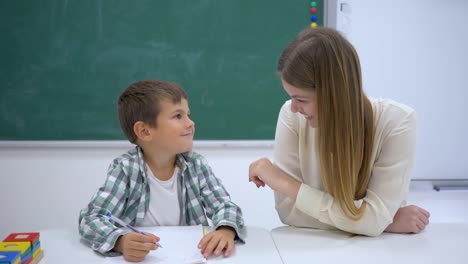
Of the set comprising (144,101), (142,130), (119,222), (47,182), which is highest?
(144,101)

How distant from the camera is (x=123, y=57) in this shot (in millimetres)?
2816

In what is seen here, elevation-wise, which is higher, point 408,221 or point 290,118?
point 290,118

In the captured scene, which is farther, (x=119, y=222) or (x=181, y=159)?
(x=181, y=159)

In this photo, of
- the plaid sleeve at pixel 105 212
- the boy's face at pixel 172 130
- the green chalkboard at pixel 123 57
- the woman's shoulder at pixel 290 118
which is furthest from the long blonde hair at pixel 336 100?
the green chalkboard at pixel 123 57

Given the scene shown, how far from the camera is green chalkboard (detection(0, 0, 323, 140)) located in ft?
9.12

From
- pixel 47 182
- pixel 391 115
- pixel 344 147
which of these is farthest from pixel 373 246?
pixel 47 182

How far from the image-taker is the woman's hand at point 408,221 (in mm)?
1547

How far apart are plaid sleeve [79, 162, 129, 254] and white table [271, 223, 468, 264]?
53cm

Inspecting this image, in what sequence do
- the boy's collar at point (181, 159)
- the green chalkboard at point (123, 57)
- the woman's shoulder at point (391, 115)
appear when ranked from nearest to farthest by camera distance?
the woman's shoulder at point (391, 115)
the boy's collar at point (181, 159)
the green chalkboard at point (123, 57)

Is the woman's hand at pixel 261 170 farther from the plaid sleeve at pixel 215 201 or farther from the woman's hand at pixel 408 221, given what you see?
the woman's hand at pixel 408 221

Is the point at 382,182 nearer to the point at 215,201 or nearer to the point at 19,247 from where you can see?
the point at 215,201

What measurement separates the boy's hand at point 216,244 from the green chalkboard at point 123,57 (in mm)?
1531

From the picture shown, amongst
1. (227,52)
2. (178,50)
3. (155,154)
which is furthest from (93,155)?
(155,154)

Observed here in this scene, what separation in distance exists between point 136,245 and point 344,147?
2.30 feet
